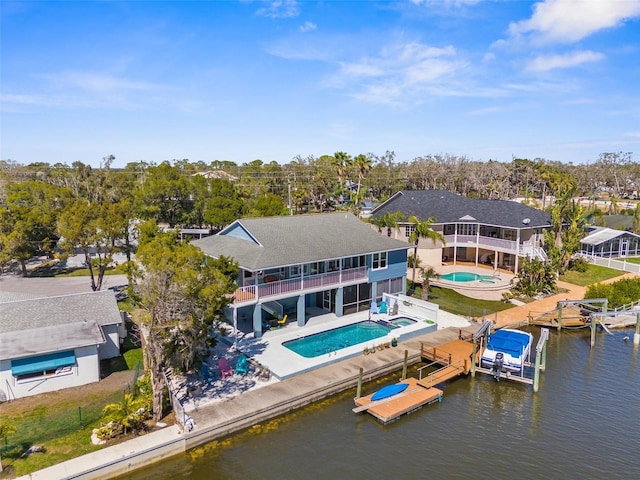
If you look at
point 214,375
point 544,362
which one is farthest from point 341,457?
point 544,362

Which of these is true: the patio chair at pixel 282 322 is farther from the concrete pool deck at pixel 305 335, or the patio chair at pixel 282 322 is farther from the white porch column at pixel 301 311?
the white porch column at pixel 301 311

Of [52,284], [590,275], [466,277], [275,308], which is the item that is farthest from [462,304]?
[52,284]

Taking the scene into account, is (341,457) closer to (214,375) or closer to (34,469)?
(214,375)

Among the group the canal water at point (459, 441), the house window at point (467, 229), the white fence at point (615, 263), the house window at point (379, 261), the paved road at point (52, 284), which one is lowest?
the canal water at point (459, 441)

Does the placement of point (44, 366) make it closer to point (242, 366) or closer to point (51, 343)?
point (51, 343)

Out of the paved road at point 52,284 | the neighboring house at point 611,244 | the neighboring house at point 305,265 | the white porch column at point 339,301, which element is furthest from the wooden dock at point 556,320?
the paved road at point 52,284
